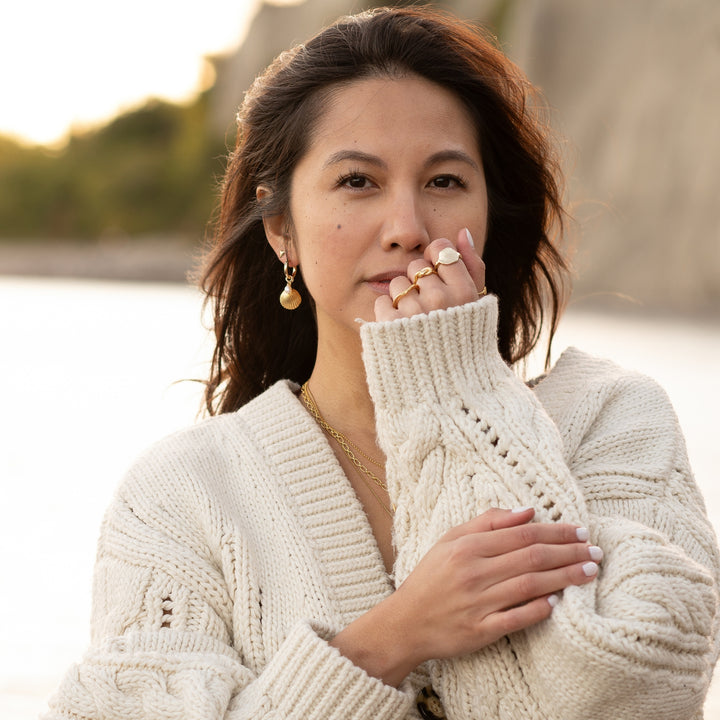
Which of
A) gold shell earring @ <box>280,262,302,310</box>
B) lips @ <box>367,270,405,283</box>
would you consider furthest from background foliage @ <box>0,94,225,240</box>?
lips @ <box>367,270,405,283</box>

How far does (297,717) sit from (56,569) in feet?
Answer: 8.61

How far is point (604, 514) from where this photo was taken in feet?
5.26

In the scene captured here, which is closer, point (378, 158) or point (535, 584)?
point (535, 584)

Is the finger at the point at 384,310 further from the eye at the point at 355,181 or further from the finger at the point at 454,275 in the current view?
the eye at the point at 355,181

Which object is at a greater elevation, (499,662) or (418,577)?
(418,577)

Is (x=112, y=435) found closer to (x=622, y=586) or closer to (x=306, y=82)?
(x=306, y=82)

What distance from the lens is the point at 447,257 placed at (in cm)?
167

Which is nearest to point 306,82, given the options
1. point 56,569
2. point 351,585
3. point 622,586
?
point 351,585

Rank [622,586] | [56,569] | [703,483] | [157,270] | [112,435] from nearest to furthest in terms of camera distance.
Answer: [622,586] < [56,569] < [703,483] < [112,435] < [157,270]

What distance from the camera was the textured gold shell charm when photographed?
212 cm

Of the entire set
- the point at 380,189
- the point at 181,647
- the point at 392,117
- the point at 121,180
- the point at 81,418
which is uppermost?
the point at 392,117

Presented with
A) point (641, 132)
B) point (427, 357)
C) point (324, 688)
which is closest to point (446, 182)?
point (427, 357)

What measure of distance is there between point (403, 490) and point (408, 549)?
88mm

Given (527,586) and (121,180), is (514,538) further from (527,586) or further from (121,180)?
(121,180)
